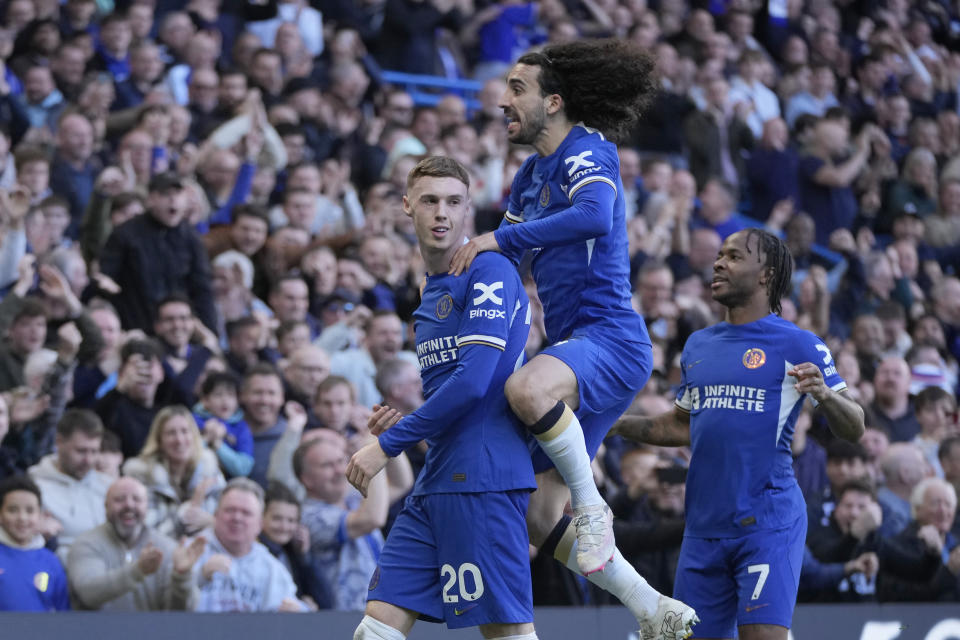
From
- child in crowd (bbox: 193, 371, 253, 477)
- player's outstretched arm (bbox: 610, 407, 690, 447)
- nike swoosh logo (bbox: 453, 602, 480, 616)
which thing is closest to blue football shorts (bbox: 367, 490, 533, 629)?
nike swoosh logo (bbox: 453, 602, 480, 616)

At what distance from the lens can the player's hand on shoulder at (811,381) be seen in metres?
5.85

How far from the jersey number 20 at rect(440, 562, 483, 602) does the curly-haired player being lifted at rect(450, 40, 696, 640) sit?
0.46 meters

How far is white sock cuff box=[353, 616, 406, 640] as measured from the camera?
204 inches

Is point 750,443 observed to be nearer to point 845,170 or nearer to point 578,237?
point 578,237

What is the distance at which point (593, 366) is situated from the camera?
5637mm

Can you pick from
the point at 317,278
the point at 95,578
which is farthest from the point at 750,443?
the point at 317,278

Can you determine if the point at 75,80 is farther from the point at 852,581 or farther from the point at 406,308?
the point at 852,581

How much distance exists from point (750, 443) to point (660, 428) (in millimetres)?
519

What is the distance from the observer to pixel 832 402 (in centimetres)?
594

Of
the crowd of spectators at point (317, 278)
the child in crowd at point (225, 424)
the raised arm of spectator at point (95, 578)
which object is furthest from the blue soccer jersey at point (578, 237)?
the child in crowd at point (225, 424)

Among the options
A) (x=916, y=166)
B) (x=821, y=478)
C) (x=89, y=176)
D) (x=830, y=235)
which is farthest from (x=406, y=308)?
(x=916, y=166)

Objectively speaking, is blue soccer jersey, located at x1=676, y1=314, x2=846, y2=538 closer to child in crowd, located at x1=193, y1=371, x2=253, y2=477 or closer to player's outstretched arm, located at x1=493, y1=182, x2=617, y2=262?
player's outstretched arm, located at x1=493, y1=182, x2=617, y2=262

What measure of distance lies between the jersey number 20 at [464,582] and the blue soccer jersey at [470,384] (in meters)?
0.29

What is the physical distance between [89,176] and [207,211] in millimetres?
942
